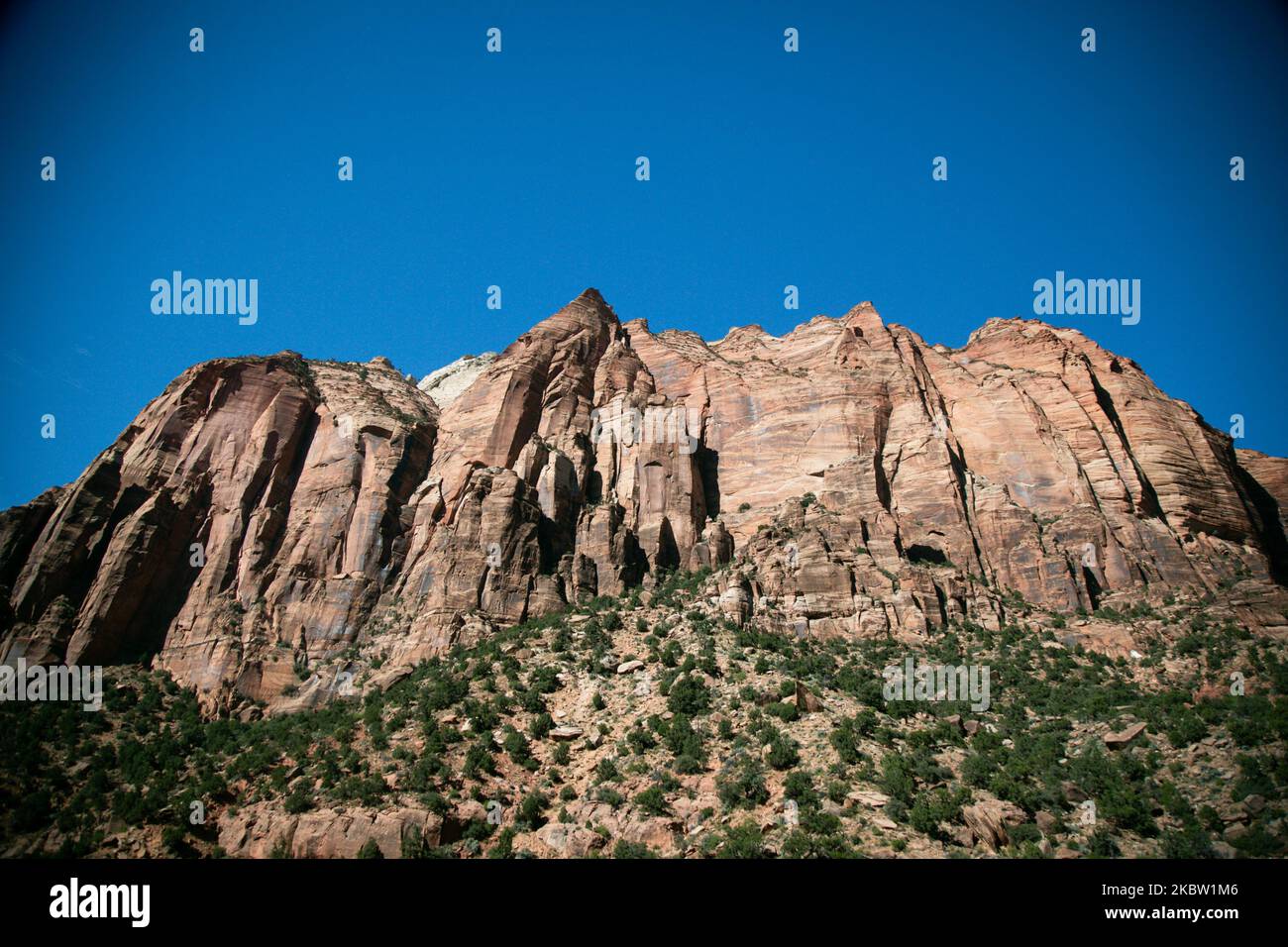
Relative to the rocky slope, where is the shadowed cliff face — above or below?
above

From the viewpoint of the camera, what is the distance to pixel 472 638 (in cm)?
5666

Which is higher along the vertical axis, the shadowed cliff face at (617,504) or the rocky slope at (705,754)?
the shadowed cliff face at (617,504)

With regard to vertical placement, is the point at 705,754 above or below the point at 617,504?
below

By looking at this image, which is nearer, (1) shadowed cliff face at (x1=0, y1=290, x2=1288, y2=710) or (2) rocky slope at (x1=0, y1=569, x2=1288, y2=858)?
(2) rocky slope at (x1=0, y1=569, x2=1288, y2=858)

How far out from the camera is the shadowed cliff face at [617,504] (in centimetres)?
5950

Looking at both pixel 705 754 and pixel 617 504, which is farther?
pixel 617 504

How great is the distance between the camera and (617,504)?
72.5m

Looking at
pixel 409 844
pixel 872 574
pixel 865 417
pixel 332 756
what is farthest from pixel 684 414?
pixel 409 844

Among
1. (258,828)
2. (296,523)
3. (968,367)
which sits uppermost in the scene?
(968,367)

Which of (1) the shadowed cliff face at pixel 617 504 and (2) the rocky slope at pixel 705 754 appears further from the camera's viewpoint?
(1) the shadowed cliff face at pixel 617 504

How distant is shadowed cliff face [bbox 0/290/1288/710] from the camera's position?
5950 cm

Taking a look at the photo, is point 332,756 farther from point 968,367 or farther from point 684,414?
point 968,367
